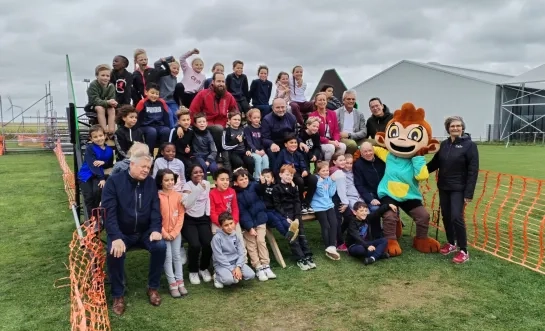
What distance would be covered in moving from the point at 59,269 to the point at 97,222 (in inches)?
48.2

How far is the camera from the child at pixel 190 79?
7.77 metres

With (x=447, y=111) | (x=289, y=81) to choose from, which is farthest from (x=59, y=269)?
(x=447, y=111)

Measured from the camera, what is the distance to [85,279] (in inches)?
168

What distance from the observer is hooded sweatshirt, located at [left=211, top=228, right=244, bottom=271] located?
16.2 feet

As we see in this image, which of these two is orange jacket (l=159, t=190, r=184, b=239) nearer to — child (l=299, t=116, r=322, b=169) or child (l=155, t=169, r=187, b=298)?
child (l=155, t=169, r=187, b=298)

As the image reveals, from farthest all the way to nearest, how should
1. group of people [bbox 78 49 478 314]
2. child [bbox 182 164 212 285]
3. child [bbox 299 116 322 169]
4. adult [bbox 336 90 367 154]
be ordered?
adult [bbox 336 90 367 154], child [bbox 299 116 322 169], child [bbox 182 164 212 285], group of people [bbox 78 49 478 314]

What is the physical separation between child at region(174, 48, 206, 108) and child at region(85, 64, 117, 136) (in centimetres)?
136

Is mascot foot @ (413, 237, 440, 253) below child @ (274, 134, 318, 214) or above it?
below

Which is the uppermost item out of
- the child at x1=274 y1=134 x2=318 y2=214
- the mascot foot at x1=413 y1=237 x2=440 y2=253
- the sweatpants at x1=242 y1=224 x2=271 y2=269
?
the child at x1=274 y1=134 x2=318 y2=214

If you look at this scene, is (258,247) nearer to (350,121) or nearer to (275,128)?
(275,128)

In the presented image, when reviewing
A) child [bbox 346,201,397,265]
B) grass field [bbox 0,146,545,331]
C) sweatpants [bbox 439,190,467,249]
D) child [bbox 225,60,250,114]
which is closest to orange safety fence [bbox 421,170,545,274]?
grass field [bbox 0,146,545,331]

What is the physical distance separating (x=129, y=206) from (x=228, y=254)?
1.26 m

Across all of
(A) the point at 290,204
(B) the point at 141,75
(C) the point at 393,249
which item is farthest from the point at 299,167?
(B) the point at 141,75

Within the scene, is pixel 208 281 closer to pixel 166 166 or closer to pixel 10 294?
pixel 166 166
